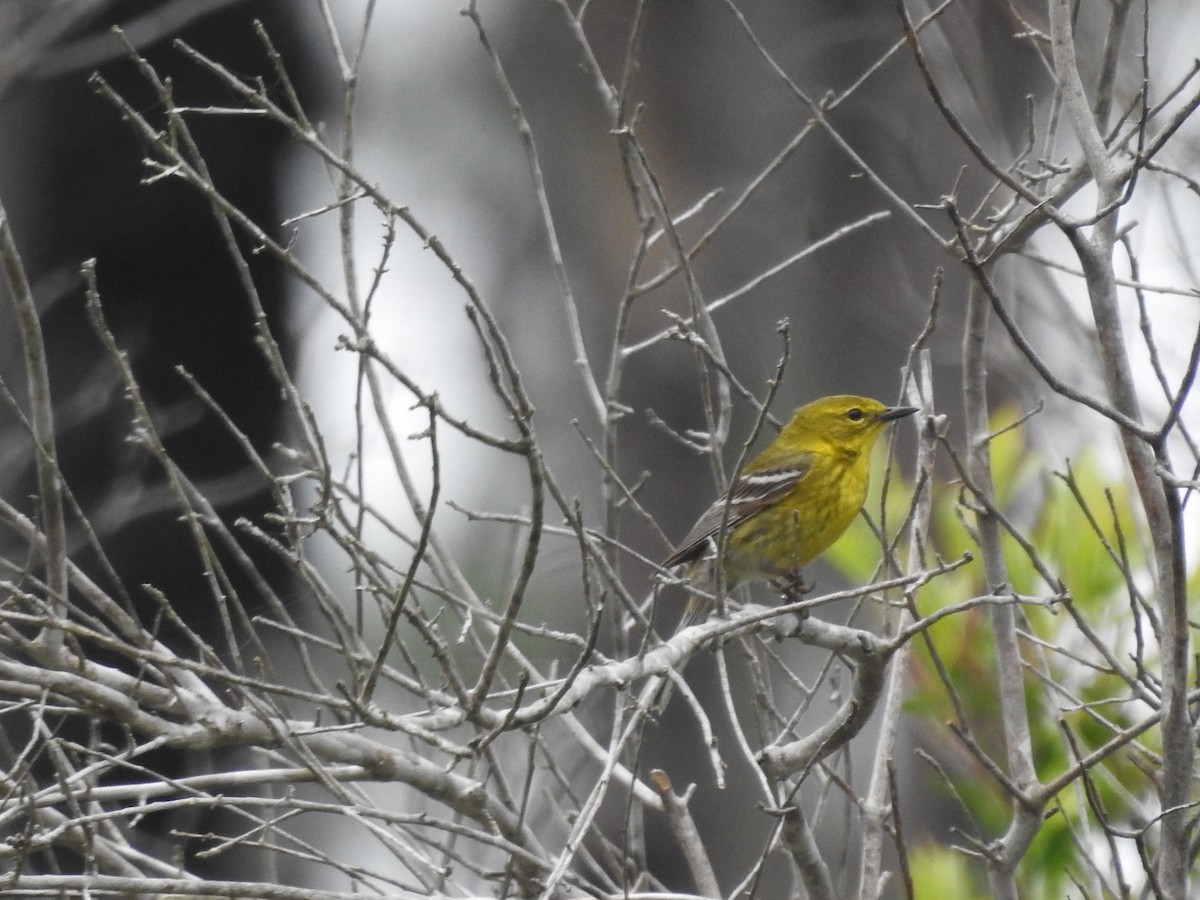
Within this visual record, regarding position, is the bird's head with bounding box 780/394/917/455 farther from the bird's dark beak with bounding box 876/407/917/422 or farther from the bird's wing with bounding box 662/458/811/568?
the bird's wing with bounding box 662/458/811/568

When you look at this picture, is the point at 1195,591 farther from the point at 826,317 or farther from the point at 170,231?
the point at 170,231

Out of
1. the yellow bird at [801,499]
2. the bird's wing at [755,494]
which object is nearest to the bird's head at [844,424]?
the yellow bird at [801,499]

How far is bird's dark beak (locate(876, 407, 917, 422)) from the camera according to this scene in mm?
5414

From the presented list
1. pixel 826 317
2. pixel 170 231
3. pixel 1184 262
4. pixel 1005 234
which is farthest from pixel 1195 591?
pixel 170 231

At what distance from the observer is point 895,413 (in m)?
5.83

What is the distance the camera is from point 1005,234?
13.4 ft

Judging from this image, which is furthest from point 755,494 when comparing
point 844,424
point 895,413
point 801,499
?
point 895,413

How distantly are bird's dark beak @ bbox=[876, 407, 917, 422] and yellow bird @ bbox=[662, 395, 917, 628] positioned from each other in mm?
14

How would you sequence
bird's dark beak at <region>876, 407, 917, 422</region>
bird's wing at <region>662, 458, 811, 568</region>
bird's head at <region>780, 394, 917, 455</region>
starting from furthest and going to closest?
bird's head at <region>780, 394, 917, 455</region>
bird's wing at <region>662, 458, 811, 568</region>
bird's dark beak at <region>876, 407, 917, 422</region>

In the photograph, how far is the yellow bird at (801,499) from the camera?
20.6 feet

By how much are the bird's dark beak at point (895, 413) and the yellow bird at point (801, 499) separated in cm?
1

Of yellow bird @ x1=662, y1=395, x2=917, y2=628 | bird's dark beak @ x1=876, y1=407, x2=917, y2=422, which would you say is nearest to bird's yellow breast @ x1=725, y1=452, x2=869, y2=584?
yellow bird @ x1=662, y1=395, x2=917, y2=628

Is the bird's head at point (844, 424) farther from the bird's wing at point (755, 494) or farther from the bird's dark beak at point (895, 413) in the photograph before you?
the bird's wing at point (755, 494)

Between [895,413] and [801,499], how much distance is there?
0.81 meters
